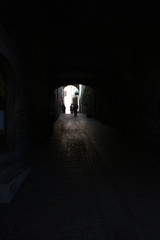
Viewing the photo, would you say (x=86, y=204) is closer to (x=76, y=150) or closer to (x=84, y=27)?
(x=76, y=150)

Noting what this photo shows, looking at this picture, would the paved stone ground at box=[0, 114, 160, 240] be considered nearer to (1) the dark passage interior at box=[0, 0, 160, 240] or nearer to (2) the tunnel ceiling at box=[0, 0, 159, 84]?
(1) the dark passage interior at box=[0, 0, 160, 240]

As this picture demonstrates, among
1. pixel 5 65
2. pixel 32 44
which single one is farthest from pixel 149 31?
pixel 5 65

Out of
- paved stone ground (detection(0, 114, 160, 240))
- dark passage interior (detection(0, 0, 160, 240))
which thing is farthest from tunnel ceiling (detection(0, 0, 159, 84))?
paved stone ground (detection(0, 114, 160, 240))

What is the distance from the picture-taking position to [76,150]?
13.6 ft

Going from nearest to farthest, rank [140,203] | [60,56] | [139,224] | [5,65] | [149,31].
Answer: [139,224], [140,203], [5,65], [149,31], [60,56]

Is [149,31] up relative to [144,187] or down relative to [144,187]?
up

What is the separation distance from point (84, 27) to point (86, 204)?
14.7 feet

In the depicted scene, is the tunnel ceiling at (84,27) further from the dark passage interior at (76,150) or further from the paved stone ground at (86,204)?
the paved stone ground at (86,204)

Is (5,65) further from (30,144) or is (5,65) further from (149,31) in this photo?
(149,31)

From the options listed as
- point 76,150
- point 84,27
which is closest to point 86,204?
point 76,150

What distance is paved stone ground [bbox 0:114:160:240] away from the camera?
132 cm

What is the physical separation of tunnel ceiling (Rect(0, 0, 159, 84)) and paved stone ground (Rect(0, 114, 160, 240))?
10.4 feet

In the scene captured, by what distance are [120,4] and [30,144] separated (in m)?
4.36

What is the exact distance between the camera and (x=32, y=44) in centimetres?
429
